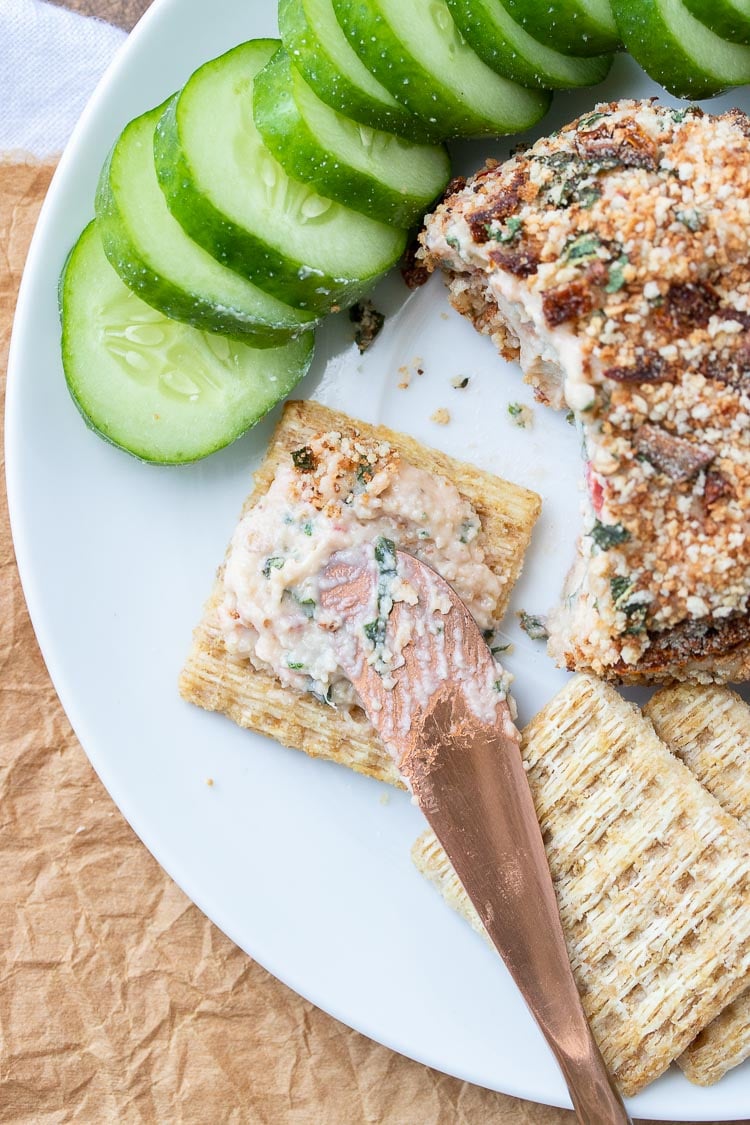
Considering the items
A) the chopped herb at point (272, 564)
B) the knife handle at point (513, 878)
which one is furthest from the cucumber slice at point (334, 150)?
the knife handle at point (513, 878)

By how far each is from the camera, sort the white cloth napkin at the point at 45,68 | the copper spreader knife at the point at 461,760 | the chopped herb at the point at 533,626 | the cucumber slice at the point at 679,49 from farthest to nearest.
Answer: the white cloth napkin at the point at 45,68
the chopped herb at the point at 533,626
the copper spreader knife at the point at 461,760
the cucumber slice at the point at 679,49

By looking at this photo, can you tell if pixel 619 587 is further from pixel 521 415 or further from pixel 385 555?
pixel 521 415

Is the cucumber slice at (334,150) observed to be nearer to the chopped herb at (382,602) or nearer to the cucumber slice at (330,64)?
the cucumber slice at (330,64)

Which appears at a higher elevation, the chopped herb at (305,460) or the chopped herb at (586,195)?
the chopped herb at (586,195)

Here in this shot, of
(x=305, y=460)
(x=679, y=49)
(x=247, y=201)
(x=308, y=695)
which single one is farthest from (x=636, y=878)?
(x=679, y=49)

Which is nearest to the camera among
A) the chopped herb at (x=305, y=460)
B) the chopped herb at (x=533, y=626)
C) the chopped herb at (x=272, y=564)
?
the chopped herb at (x=272, y=564)

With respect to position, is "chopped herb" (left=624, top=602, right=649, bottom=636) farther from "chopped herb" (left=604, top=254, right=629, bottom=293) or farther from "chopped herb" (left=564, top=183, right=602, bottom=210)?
"chopped herb" (left=564, top=183, right=602, bottom=210)
